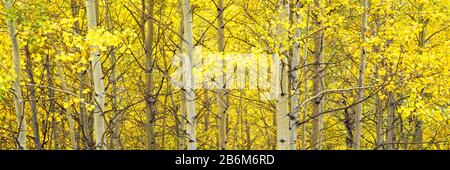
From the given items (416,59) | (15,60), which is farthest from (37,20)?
(416,59)

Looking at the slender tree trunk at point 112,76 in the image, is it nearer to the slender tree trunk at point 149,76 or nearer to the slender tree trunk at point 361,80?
the slender tree trunk at point 149,76

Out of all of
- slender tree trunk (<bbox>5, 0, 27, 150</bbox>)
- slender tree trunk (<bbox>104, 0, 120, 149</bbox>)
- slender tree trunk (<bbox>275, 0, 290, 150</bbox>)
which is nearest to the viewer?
slender tree trunk (<bbox>275, 0, 290, 150</bbox>)

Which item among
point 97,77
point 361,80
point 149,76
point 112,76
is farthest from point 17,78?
point 361,80

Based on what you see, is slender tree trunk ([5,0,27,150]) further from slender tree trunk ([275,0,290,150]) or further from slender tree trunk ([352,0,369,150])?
slender tree trunk ([352,0,369,150])

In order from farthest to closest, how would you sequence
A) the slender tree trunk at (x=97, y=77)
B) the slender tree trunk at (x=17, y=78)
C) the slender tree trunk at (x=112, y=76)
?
the slender tree trunk at (x=112, y=76), the slender tree trunk at (x=17, y=78), the slender tree trunk at (x=97, y=77)

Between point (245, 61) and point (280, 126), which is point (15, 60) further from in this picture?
point (280, 126)

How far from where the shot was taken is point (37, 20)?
5.97 meters

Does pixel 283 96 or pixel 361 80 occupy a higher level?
pixel 361 80

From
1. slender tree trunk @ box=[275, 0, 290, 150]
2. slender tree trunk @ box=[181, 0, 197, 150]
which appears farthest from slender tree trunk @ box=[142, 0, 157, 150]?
slender tree trunk @ box=[275, 0, 290, 150]

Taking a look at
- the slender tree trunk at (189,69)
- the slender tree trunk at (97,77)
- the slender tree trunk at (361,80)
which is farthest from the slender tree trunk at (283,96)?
the slender tree trunk at (97,77)

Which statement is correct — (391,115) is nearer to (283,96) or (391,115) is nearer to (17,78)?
(283,96)
